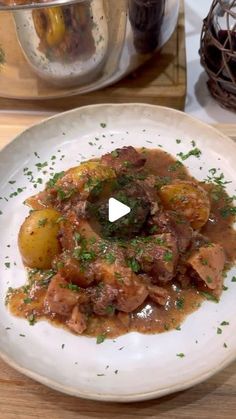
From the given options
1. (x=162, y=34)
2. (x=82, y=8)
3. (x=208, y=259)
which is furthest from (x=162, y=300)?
(x=162, y=34)

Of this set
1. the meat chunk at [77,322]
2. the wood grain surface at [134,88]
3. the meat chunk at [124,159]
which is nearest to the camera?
the meat chunk at [77,322]

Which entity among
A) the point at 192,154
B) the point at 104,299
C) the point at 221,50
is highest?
the point at 221,50

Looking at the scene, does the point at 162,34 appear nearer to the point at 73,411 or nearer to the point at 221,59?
the point at 221,59

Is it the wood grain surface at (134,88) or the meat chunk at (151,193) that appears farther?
the wood grain surface at (134,88)

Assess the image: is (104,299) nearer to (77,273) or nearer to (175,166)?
(77,273)

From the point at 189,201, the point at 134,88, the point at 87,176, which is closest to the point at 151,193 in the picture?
the point at 189,201

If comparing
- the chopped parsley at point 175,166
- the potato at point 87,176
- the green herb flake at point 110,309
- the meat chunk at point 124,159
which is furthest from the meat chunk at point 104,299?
the chopped parsley at point 175,166

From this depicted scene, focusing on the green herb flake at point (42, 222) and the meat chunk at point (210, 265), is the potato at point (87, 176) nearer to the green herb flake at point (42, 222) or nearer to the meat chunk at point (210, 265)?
the green herb flake at point (42, 222)
